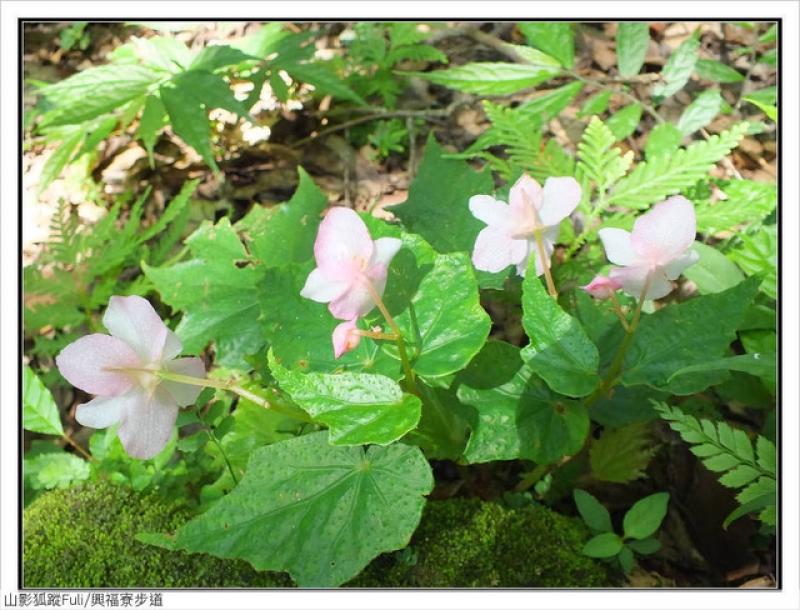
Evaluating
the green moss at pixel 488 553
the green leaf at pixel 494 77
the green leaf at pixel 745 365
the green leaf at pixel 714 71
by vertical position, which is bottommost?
the green moss at pixel 488 553

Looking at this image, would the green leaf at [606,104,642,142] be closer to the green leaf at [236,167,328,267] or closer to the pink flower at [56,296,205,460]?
the green leaf at [236,167,328,267]

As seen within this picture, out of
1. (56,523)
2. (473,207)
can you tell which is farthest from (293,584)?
(473,207)

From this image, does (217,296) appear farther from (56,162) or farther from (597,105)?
(597,105)

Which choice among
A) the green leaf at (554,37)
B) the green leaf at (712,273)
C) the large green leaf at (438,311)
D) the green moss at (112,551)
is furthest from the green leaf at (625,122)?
the green moss at (112,551)

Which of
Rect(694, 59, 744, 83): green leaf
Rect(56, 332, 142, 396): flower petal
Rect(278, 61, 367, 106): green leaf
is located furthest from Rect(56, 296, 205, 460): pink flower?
Rect(694, 59, 744, 83): green leaf

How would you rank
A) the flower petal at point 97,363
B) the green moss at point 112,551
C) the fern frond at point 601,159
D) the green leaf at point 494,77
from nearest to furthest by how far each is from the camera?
the flower petal at point 97,363, the green moss at point 112,551, the fern frond at point 601,159, the green leaf at point 494,77

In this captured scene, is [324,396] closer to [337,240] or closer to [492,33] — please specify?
[337,240]

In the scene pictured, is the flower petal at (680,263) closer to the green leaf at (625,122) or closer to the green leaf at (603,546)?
the green leaf at (603,546)
